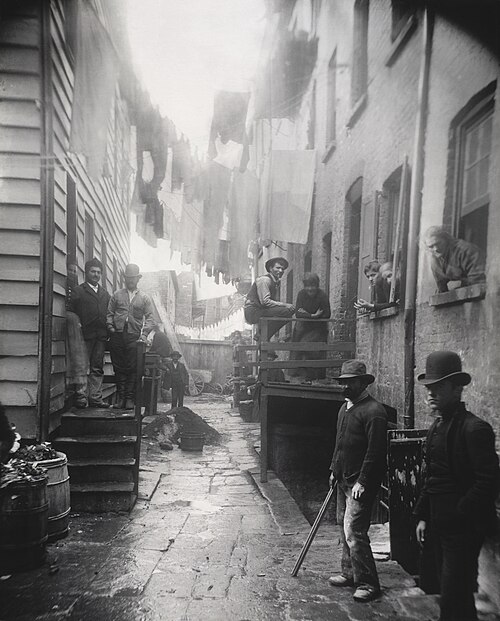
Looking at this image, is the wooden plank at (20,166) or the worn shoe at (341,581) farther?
the wooden plank at (20,166)

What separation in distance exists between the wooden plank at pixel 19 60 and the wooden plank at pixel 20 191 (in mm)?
1268

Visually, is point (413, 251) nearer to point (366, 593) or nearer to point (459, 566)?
point (366, 593)

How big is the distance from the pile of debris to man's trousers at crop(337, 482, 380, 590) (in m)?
7.42

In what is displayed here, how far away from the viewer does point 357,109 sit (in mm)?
9188

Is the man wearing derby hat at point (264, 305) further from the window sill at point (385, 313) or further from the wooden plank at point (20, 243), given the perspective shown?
the wooden plank at point (20, 243)

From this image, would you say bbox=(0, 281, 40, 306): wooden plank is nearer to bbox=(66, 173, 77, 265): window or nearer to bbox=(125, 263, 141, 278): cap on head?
bbox=(66, 173, 77, 265): window

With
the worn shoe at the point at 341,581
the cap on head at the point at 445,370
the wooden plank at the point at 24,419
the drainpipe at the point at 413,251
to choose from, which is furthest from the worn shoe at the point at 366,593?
the wooden plank at the point at 24,419

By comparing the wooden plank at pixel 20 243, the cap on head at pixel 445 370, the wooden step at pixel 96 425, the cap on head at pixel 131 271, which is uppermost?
the wooden plank at pixel 20 243

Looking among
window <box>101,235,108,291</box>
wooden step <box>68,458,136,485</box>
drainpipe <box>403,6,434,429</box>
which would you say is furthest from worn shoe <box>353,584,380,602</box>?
window <box>101,235,108,291</box>

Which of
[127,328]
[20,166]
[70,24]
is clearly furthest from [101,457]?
[70,24]

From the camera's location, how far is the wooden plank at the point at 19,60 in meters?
6.29

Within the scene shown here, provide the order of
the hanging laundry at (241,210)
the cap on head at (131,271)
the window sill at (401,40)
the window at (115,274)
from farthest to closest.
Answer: the hanging laundry at (241,210), the window at (115,274), the cap on head at (131,271), the window sill at (401,40)

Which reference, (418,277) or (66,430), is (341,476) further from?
(66,430)

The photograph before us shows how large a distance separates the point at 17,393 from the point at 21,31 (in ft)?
13.7
